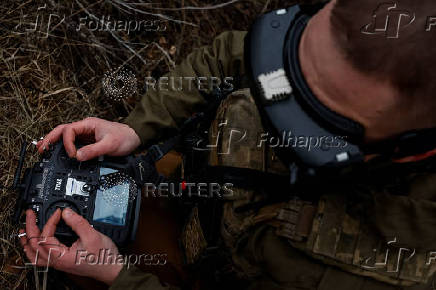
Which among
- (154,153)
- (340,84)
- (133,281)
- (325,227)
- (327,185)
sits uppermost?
(340,84)

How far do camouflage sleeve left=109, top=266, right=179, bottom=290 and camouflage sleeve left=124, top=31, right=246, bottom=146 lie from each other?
0.53 meters

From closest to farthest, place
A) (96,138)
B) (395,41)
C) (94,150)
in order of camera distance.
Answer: (395,41), (94,150), (96,138)

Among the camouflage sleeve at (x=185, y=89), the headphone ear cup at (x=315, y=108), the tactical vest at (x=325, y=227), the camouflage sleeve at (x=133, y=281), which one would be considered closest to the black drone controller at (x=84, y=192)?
the camouflage sleeve at (x=133, y=281)

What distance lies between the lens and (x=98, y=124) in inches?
74.2

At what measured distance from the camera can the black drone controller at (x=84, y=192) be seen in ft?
5.61

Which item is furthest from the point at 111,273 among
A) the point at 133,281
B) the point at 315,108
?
the point at 315,108

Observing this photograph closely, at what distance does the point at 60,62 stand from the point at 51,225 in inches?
43.8

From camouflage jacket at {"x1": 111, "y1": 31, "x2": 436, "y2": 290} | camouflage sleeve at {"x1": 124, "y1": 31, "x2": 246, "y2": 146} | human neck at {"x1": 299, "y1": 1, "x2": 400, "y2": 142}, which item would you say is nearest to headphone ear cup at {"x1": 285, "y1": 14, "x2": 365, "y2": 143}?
human neck at {"x1": 299, "y1": 1, "x2": 400, "y2": 142}

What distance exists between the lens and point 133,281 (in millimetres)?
1736

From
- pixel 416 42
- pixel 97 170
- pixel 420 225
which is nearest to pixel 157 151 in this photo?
pixel 97 170

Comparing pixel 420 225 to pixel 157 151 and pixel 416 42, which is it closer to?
pixel 416 42

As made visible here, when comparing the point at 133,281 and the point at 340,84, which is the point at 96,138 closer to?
the point at 133,281

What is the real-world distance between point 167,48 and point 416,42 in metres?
1.85

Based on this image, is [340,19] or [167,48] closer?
[340,19]
